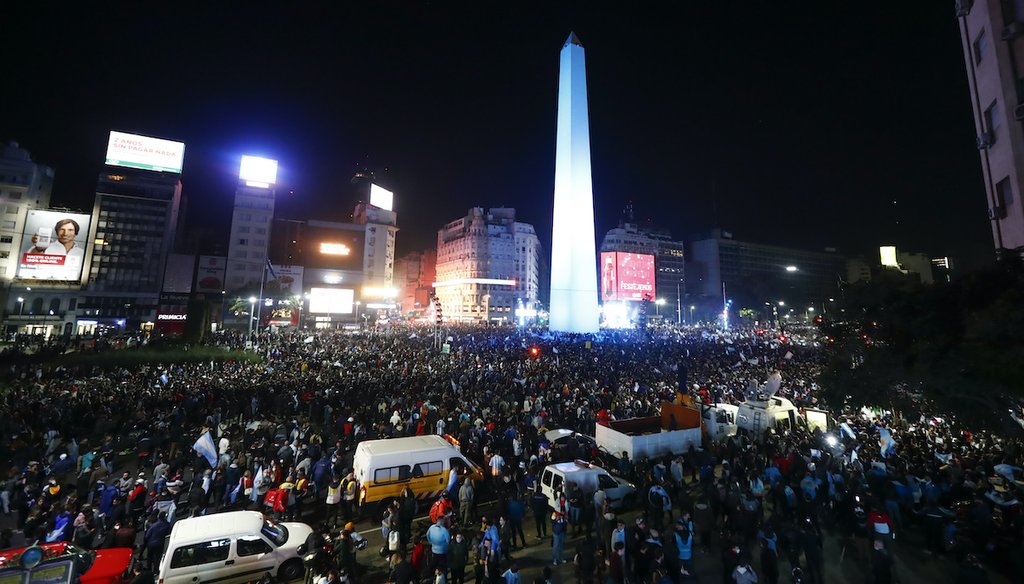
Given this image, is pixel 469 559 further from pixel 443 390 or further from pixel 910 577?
pixel 443 390

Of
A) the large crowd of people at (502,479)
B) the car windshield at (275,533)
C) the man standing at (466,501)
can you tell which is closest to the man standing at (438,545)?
the large crowd of people at (502,479)

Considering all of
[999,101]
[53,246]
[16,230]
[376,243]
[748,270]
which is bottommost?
[999,101]

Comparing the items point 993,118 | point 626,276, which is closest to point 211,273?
point 626,276

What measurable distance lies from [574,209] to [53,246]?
6809cm

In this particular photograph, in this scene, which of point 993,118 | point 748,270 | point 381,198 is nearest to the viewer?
point 993,118

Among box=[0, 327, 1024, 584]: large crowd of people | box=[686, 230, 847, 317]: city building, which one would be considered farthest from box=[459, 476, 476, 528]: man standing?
box=[686, 230, 847, 317]: city building

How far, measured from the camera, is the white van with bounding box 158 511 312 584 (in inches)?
241

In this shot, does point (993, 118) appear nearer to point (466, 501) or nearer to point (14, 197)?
point (466, 501)

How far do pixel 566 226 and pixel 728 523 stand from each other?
38.6m

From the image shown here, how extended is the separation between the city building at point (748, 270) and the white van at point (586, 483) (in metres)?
108

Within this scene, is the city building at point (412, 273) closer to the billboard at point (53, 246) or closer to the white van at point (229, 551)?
the billboard at point (53, 246)

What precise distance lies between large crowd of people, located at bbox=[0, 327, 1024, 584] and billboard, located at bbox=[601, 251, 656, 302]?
2933 inches

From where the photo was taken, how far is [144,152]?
6153 centimetres

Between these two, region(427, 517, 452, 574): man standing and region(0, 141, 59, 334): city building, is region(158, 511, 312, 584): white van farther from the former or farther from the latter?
region(0, 141, 59, 334): city building
